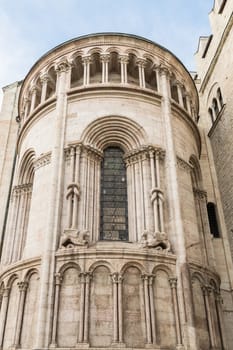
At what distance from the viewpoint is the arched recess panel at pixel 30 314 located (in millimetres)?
10438

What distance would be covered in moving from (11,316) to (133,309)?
150 inches

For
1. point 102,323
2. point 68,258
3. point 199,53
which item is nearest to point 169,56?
point 199,53

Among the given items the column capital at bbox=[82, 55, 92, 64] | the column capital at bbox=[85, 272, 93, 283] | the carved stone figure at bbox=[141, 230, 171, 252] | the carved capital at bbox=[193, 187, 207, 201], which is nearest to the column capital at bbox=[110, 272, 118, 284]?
the column capital at bbox=[85, 272, 93, 283]

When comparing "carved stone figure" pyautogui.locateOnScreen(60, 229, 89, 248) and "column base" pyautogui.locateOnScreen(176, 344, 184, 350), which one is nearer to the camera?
"column base" pyautogui.locateOnScreen(176, 344, 184, 350)

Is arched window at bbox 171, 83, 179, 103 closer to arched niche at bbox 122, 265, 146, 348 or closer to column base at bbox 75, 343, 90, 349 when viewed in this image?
arched niche at bbox 122, 265, 146, 348

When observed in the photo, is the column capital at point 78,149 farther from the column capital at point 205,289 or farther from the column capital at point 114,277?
the column capital at point 205,289

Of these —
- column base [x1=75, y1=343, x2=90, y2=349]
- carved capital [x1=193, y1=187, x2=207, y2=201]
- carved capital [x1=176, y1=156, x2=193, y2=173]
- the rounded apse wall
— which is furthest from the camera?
carved capital [x1=193, y1=187, x2=207, y2=201]

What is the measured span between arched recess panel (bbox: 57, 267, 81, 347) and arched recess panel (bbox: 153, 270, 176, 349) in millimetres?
2243

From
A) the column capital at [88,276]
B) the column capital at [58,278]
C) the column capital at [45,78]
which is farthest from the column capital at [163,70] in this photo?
the column capital at [58,278]

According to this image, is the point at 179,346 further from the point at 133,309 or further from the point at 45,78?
the point at 45,78

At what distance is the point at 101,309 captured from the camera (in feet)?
33.7

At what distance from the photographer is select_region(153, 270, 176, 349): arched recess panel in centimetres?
1023

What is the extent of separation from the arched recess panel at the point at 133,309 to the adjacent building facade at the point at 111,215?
0.03 meters

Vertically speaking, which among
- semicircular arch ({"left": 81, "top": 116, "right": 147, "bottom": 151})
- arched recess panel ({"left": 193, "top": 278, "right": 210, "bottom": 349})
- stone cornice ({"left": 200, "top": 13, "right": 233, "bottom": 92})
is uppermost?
stone cornice ({"left": 200, "top": 13, "right": 233, "bottom": 92})
